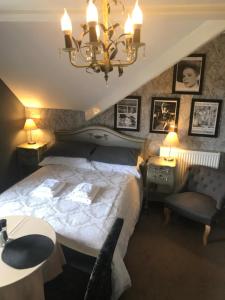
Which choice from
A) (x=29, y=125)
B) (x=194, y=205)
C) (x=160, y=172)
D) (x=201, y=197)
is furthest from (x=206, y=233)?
(x=29, y=125)

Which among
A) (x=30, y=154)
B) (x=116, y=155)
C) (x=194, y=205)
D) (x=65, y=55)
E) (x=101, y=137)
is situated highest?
(x=65, y=55)

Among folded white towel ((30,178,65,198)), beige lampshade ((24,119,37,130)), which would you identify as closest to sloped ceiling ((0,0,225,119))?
beige lampshade ((24,119,37,130))

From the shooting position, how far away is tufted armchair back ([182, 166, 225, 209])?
2.90 metres

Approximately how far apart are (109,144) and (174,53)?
1.55 m

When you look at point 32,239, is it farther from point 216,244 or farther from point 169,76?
point 169,76

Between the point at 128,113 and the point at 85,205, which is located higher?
the point at 128,113

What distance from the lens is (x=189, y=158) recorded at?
333cm

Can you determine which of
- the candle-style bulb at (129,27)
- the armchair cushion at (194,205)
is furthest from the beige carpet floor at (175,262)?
the candle-style bulb at (129,27)

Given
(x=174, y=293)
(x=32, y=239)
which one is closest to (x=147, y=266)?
(x=174, y=293)

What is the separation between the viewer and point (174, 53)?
2.57 meters

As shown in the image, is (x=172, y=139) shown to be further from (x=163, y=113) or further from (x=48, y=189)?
(x=48, y=189)

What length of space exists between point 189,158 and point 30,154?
7.60 ft

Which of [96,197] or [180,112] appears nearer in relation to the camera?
[96,197]

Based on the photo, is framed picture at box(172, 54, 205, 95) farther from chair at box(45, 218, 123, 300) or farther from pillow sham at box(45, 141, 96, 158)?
chair at box(45, 218, 123, 300)
